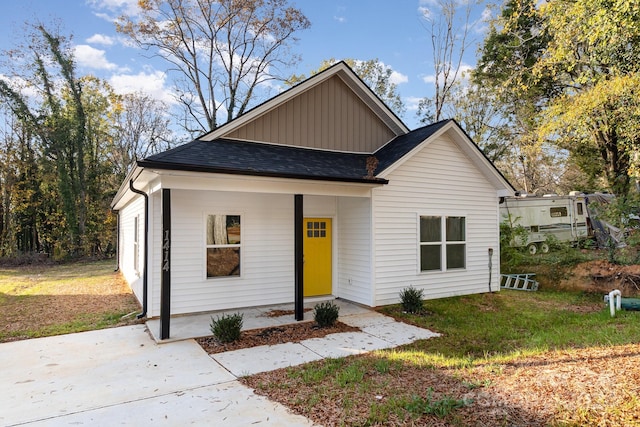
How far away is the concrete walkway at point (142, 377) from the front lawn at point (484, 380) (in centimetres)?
40

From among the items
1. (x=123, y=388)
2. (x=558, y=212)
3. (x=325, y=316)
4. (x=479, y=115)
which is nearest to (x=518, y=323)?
(x=325, y=316)

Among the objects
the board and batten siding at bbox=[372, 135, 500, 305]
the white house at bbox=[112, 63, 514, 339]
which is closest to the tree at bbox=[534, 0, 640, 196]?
the white house at bbox=[112, 63, 514, 339]

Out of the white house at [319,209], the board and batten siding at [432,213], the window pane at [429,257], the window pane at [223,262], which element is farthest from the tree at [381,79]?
the window pane at [223,262]

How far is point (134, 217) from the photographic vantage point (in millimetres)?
10508

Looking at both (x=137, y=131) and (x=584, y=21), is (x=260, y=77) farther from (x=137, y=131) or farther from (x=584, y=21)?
(x=584, y=21)

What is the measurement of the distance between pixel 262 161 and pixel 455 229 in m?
5.47

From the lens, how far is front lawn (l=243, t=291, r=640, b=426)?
3293mm

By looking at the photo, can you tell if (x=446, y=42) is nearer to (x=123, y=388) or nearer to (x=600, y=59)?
(x=600, y=59)

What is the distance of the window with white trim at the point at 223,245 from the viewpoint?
7.68 m

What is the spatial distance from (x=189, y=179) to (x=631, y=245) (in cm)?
1174

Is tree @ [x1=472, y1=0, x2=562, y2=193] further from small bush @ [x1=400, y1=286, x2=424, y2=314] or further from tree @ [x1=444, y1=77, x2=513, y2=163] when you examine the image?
small bush @ [x1=400, y1=286, x2=424, y2=314]

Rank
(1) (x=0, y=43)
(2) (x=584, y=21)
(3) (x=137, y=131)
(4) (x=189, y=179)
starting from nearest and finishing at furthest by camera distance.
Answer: (4) (x=189, y=179), (2) (x=584, y=21), (1) (x=0, y=43), (3) (x=137, y=131)

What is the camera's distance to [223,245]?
25.7 ft

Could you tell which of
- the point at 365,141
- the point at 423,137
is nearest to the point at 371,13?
the point at 365,141
